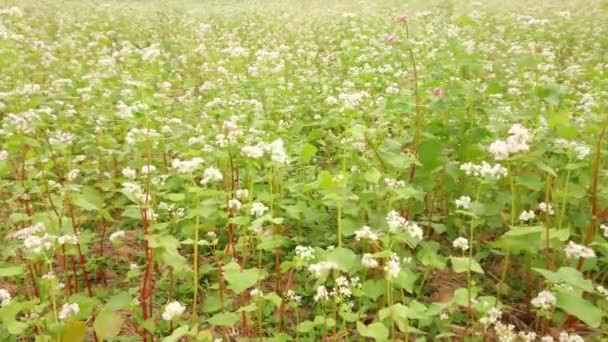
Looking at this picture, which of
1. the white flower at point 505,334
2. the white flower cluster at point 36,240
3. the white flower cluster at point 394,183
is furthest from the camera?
the white flower cluster at point 394,183

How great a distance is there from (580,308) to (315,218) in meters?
1.70

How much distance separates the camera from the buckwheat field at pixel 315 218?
8.01 feet

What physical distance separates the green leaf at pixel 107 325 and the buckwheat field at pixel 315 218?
0.01 meters

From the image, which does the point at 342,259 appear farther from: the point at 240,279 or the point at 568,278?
the point at 568,278

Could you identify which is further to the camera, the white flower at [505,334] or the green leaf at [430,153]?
the green leaf at [430,153]

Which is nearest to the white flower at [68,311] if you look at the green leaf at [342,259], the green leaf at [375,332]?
the green leaf at [342,259]

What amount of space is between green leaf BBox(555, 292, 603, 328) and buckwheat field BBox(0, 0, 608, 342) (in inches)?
0.4

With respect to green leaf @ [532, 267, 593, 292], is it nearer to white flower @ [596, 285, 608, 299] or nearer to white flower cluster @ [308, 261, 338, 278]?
white flower @ [596, 285, 608, 299]

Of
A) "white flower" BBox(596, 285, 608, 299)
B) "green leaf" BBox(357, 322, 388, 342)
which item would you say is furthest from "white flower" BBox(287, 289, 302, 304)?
"white flower" BBox(596, 285, 608, 299)

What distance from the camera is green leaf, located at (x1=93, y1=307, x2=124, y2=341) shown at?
2.30 metres

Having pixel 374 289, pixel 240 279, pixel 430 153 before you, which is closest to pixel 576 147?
pixel 430 153

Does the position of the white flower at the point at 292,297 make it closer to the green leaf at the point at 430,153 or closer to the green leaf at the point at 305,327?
the green leaf at the point at 305,327

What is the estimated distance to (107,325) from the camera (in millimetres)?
2328

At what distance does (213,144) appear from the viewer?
410 cm
